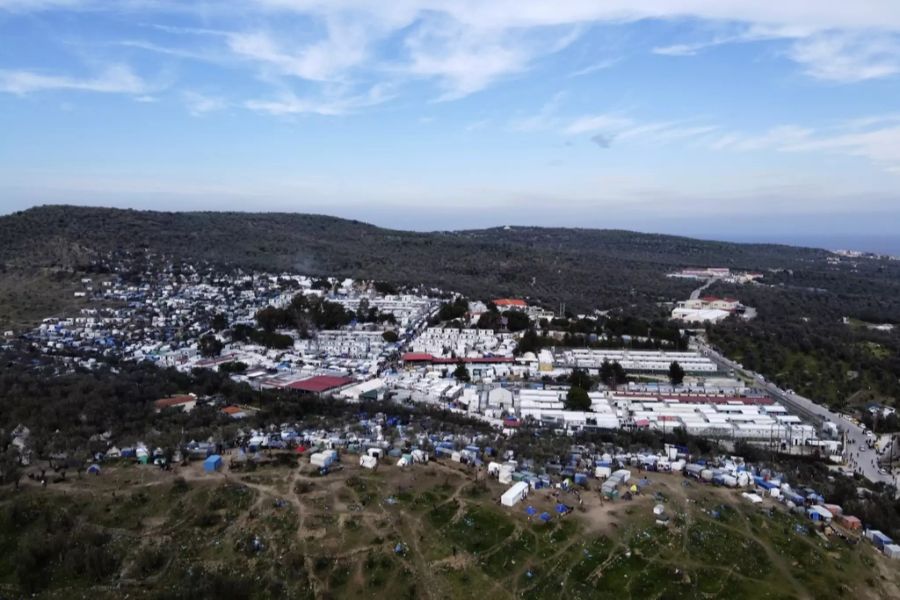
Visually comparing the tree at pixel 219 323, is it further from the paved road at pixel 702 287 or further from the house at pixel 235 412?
the paved road at pixel 702 287

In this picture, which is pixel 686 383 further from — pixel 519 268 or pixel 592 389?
pixel 519 268

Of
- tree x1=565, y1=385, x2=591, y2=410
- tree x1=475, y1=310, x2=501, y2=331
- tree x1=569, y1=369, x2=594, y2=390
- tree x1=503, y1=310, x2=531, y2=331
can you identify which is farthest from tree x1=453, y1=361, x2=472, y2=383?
tree x1=503, y1=310, x2=531, y2=331

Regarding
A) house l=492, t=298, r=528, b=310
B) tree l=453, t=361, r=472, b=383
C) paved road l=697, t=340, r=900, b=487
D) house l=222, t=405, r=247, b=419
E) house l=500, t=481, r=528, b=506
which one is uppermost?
house l=492, t=298, r=528, b=310

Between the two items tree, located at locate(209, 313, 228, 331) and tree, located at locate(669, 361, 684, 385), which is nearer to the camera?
tree, located at locate(669, 361, 684, 385)

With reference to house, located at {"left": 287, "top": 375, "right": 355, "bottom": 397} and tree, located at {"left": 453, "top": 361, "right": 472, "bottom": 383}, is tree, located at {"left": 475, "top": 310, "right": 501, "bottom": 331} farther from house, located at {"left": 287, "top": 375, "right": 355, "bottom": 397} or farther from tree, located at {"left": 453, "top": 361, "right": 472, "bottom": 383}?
house, located at {"left": 287, "top": 375, "right": 355, "bottom": 397}

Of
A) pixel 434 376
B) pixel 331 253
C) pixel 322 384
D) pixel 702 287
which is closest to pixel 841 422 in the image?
pixel 434 376

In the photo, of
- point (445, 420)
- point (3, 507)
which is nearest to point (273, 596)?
point (3, 507)
